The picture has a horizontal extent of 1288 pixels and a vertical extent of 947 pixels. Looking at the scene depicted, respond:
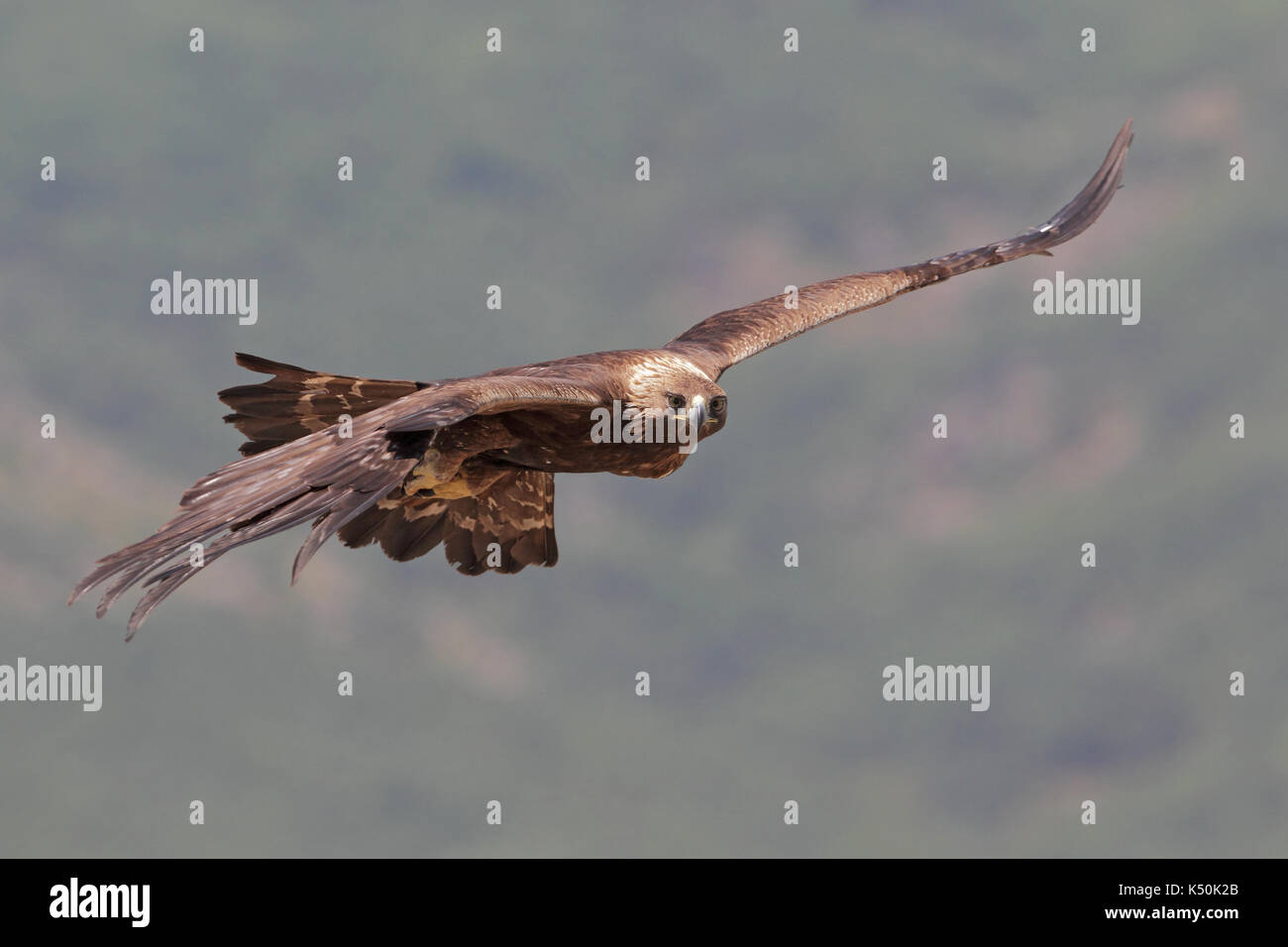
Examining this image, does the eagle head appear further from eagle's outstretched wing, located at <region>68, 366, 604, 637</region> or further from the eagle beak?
eagle's outstretched wing, located at <region>68, 366, 604, 637</region>

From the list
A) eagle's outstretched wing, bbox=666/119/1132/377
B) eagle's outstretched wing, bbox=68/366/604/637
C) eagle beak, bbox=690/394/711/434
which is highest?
eagle's outstretched wing, bbox=666/119/1132/377

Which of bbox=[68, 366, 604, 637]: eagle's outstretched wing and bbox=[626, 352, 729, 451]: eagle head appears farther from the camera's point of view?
bbox=[626, 352, 729, 451]: eagle head

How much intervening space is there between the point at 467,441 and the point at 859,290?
425cm

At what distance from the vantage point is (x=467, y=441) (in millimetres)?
13977

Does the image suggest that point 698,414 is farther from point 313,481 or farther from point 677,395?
point 313,481

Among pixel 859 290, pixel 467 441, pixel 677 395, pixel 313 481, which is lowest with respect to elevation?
pixel 313 481

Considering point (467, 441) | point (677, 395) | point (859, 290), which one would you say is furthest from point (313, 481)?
point (859, 290)

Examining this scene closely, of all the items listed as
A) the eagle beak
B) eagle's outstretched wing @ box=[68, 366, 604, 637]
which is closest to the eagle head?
the eagle beak

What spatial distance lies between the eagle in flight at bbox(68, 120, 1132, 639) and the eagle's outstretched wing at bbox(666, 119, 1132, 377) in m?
0.02

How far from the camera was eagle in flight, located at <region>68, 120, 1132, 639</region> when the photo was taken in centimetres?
1119

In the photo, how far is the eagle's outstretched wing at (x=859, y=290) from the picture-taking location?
15508 millimetres

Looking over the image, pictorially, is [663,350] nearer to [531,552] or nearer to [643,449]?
[643,449]

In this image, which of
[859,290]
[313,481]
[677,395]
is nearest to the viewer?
[313,481]

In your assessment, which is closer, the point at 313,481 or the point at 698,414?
the point at 313,481
